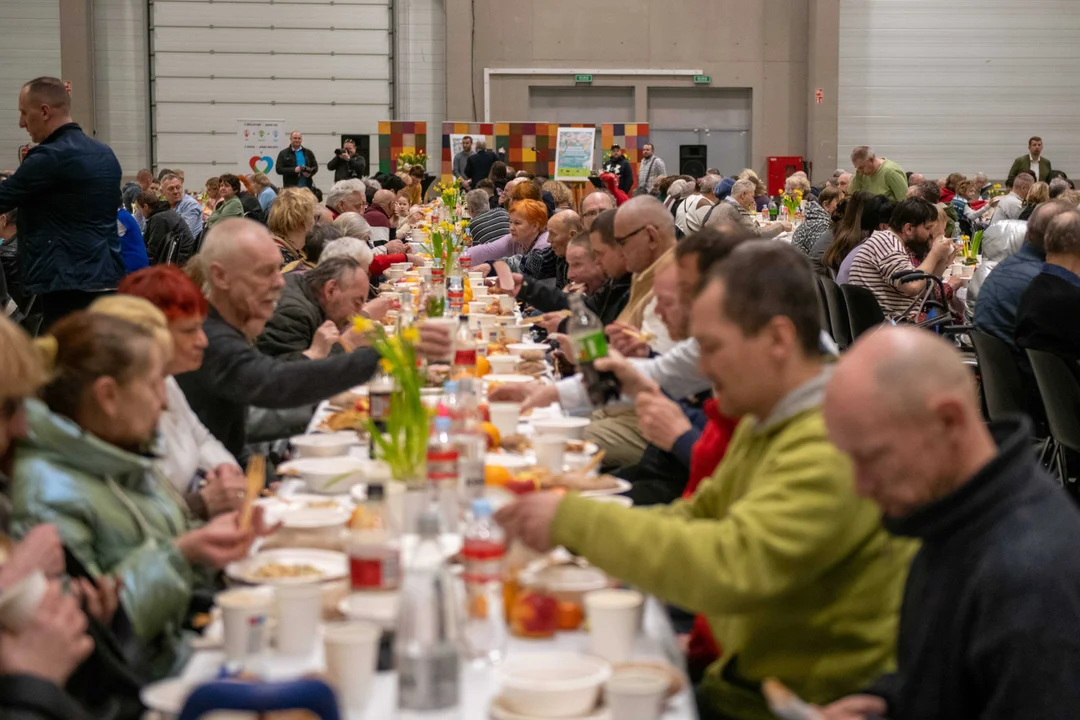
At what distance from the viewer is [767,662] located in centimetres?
200

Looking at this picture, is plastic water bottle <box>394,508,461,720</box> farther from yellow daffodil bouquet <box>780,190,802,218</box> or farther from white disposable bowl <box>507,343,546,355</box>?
yellow daffodil bouquet <box>780,190,802,218</box>

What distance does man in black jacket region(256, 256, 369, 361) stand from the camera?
4824mm

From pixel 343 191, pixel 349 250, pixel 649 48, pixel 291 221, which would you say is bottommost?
pixel 349 250

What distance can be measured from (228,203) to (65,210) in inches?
220

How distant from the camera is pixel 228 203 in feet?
37.4

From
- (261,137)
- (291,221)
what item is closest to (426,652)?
(291,221)

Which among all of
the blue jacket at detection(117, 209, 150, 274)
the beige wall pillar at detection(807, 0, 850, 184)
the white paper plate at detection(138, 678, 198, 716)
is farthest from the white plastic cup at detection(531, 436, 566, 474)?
the beige wall pillar at detection(807, 0, 850, 184)

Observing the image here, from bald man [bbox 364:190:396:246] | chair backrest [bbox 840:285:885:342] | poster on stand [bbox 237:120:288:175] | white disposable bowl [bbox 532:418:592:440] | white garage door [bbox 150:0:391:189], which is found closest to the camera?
white disposable bowl [bbox 532:418:592:440]

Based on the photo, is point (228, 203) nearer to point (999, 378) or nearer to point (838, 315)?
point (838, 315)

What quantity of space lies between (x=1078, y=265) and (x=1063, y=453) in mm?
706

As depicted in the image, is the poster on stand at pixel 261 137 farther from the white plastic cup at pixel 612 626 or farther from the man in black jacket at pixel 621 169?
the white plastic cup at pixel 612 626

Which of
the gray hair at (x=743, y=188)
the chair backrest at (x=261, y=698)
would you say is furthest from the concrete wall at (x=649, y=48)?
the chair backrest at (x=261, y=698)

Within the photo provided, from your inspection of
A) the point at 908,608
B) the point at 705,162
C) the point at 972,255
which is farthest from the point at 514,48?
the point at 908,608

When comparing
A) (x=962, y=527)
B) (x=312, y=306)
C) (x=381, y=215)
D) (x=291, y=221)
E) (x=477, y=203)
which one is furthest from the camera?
(x=381, y=215)
